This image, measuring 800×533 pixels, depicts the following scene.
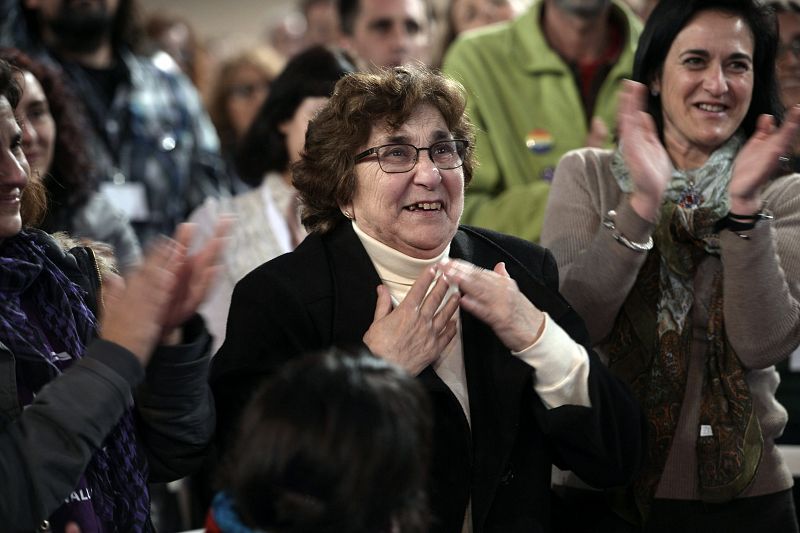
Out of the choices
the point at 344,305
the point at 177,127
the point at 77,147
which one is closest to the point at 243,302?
the point at 344,305

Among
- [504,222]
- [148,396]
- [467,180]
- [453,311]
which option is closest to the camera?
[148,396]

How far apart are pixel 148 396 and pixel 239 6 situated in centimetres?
1164

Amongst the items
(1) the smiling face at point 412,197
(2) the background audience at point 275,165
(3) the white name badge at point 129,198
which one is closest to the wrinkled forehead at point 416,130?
(1) the smiling face at point 412,197

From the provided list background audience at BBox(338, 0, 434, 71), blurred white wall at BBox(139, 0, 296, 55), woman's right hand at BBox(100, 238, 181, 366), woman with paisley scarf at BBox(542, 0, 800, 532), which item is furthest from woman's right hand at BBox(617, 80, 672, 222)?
blurred white wall at BBox(139, 0, 296, 55)

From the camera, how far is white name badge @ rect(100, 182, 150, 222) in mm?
4555

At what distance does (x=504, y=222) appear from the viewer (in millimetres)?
3586

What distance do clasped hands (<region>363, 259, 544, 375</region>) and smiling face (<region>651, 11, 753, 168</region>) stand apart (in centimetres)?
86

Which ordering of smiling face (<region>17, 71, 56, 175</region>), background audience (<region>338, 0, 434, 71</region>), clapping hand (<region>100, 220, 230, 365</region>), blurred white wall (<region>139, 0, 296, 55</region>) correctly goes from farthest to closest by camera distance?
blurred white wall (<region>139, 0, 296, 55</region>) < background audience (<region>338, 0, 434, 71</region>) < smiling face (<region>17, 71, 56, 175</region>) < clapping hand (<region>100, 220, 230, 365</region>)

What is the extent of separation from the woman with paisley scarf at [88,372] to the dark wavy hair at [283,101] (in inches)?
67.9

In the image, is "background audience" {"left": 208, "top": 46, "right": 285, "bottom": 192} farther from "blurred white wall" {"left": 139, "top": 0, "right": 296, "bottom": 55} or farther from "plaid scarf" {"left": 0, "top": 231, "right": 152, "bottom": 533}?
"blurred white wall" {"left": 139, "top": 0, "right": 296, "bottom": 55}

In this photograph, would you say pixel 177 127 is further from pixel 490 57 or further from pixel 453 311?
pixel 453 311

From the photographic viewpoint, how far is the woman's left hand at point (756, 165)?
261 cm

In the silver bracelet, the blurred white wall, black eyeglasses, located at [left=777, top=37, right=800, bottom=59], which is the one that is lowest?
the blurred white wall

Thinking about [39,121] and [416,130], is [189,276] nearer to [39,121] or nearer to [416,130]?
[416,130]
